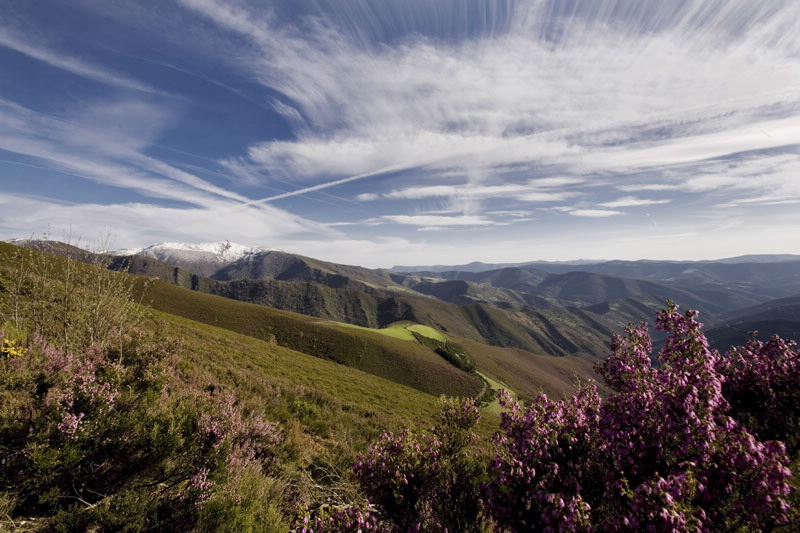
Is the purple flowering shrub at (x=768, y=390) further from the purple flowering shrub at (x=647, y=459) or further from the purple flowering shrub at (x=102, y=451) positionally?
the purple flowering shrub at (x=102, y=451)

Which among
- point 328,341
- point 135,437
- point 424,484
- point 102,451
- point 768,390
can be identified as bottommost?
point 328,341

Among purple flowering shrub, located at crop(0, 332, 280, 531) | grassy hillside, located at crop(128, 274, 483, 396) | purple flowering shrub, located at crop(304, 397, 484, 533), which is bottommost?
grassy hillside, located at crop(128, 274, 483, 396)

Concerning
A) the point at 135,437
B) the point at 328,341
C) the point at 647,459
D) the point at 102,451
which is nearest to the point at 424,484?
the point at 647,459

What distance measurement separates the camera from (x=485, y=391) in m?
72.2

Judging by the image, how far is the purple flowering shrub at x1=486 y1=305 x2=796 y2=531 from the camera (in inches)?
137

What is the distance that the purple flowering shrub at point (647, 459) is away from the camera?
347cm

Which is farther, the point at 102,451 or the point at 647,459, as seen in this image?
the point at 102,451

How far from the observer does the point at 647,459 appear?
4773mm

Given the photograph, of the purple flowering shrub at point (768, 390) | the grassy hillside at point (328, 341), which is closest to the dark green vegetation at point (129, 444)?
the purple flowering shrub at point (768, 390)

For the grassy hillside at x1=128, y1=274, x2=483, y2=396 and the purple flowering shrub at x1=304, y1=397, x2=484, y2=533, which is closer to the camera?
the purple flowering shrub at x1=304, y1=397, x2=484, y2=533

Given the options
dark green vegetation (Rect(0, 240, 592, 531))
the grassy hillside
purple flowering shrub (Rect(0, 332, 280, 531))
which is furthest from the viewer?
the grassy hillside

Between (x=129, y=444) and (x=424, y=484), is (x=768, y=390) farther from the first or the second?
(x=129, y=444)

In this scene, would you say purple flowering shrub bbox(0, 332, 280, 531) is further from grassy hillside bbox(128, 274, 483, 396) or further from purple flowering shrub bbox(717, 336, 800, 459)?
grassy hillside bbox(128, 274, 483, 396)

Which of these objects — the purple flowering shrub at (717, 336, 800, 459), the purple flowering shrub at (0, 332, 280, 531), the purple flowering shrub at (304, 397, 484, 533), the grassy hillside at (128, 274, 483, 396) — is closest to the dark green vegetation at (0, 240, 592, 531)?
the purple flowering shrub at (0, 332, 280, 531)
